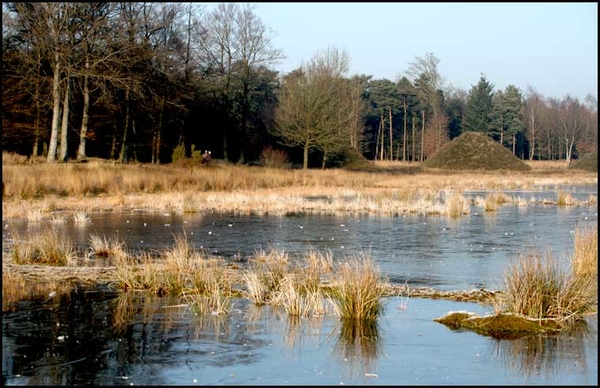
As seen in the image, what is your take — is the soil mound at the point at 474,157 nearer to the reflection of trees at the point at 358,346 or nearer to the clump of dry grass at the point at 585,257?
the clump of dry grass at the point at 585,257

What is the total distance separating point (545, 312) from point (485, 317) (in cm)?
77

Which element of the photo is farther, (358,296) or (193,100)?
(193,100)

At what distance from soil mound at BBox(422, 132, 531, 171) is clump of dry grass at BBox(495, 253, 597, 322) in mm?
64719

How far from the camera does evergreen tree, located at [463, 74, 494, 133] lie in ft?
306

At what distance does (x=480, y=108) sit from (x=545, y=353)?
291 ft

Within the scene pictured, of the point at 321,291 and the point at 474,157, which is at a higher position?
A: the point at 474,157

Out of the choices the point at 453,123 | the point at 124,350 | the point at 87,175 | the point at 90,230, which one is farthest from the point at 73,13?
the point at 453,123

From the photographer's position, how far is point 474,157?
7525 centimetres

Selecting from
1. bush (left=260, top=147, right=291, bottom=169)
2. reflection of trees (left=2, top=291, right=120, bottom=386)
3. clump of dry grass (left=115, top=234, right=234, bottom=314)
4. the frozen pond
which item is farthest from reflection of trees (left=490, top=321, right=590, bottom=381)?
bush (left=260, top=147, right=291, bottom=169)

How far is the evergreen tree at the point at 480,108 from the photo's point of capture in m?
93.1

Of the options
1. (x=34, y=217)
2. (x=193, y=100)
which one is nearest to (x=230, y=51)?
(x=193, y=100)

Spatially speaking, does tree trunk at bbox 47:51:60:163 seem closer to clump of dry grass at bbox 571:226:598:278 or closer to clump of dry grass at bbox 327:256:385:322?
clump of dry grass at bbox 571:226:598:278

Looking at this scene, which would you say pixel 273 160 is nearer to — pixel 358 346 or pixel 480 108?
pixel 358 346

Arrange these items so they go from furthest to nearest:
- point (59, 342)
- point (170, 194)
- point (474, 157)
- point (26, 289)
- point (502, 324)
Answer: point (474, 157)
point (170, 194)
point (26, 289)
point (502, 324)
point (59, 342)
